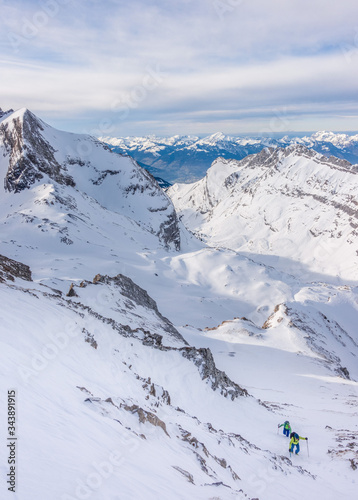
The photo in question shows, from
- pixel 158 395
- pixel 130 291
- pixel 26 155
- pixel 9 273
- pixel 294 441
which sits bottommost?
pixel 130 291

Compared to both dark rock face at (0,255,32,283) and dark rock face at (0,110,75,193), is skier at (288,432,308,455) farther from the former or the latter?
dark rock face at (0,110,75,193)

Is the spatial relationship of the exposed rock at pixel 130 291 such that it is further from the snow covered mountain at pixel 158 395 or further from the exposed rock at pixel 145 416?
the exposed rock at pixel 145 416

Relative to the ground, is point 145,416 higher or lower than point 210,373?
higher

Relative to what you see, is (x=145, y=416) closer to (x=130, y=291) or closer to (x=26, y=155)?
(x=130, y=291)

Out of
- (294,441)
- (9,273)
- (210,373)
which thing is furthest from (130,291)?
(294,441)

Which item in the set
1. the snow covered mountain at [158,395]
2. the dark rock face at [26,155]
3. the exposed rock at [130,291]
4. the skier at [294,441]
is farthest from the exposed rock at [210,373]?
the dark rock face at [26,155]

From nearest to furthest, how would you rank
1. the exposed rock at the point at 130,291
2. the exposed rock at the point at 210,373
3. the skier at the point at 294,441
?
the skier at the point at 294,441, the exposed rock at the point at 210,373, the exposed rock at the point at 130,291

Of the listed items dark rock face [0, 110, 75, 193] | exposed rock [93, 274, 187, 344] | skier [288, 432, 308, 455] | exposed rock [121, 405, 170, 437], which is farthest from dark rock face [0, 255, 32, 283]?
dark rock face [0, 110, 75, 193]

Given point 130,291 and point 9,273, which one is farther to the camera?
point 130,291

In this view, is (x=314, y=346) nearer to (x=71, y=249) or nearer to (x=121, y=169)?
(x=71, y=249)

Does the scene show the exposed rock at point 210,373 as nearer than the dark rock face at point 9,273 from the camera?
Yes
